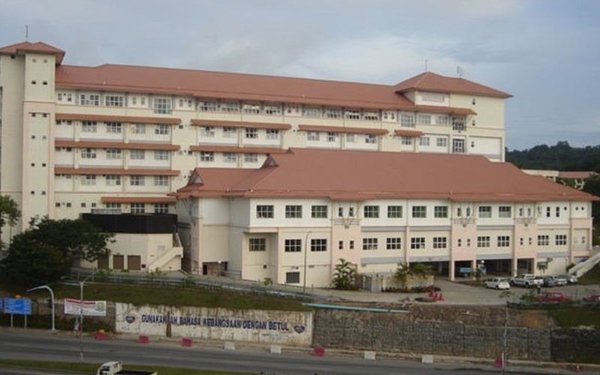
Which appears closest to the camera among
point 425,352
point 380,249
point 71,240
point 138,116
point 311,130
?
point 425,352

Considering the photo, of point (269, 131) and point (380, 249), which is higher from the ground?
point (269, 131)

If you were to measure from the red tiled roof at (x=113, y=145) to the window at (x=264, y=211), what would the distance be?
16888mm

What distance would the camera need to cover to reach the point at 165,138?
233 ft

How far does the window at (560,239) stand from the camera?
219 feet

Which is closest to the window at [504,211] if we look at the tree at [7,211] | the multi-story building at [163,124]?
the multi-story building at [163,124]

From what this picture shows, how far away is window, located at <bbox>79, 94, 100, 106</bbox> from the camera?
→ 226 feet

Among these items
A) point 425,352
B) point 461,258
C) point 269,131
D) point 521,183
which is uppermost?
point 269,131

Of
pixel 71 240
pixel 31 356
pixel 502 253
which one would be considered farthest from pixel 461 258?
pixel 31 356

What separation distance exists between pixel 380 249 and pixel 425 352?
14678mm

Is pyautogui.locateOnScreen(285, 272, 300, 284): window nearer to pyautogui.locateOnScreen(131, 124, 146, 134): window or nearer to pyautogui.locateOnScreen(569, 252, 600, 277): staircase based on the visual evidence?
pyautogui.locateOnScreen(131, 124, 146, 134): window

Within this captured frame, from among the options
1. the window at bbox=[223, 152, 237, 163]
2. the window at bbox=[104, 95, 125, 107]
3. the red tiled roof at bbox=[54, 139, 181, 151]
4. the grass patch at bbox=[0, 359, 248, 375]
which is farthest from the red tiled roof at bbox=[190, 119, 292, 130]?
the grass patch at bbox=[0, 359, 248, 375]

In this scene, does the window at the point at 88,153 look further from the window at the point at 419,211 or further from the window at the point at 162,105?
the window at the point at 419,211

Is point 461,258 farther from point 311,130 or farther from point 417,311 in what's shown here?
point 311,130

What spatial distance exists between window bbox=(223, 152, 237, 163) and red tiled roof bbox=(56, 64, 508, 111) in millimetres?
5486
